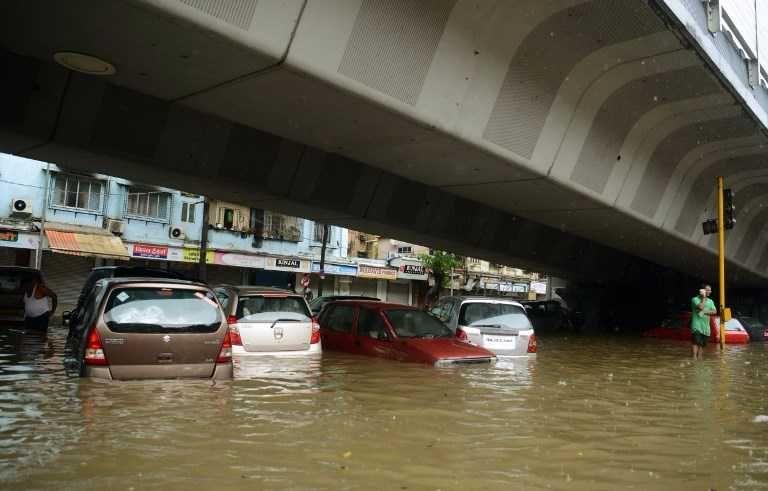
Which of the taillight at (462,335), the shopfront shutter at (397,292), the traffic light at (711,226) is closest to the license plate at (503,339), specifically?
the taillight at (462,335)

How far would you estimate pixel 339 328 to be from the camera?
11.8 metres

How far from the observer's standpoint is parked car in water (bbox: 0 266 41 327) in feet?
52.6

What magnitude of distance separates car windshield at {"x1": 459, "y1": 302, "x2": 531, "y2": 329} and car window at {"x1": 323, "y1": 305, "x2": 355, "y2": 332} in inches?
77.6

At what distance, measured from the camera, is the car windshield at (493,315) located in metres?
11.5

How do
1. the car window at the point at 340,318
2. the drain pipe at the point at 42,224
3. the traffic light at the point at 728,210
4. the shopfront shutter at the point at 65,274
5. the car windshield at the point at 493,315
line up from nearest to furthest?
the car windshield at the point at 493,315 < the car window at the point at 340,318 < the traffic light at the point at 728,210 < the drain pipe at the point at 42,224 < the shopfront shutter at the point at 65,274

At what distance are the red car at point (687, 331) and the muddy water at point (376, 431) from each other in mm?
9889

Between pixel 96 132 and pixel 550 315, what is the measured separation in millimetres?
21309

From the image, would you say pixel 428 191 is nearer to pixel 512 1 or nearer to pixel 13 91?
pixel 512 1

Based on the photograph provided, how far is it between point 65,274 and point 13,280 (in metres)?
15.1

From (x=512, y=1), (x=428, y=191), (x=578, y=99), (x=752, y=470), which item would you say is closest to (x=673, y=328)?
(x=428, y=191)

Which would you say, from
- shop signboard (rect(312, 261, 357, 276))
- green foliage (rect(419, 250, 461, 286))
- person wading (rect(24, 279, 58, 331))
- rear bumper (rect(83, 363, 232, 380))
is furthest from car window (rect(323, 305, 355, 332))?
green foliage (rect(419, 250, 461, 286))

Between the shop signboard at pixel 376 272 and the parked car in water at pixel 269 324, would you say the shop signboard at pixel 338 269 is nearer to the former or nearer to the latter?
the shop signboard at pixel 376 272

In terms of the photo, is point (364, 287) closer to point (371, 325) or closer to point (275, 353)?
point (371, 325)

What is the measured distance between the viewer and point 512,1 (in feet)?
27.4
